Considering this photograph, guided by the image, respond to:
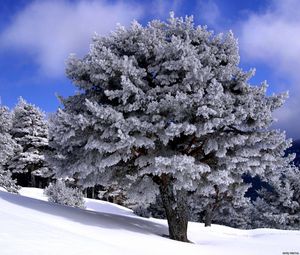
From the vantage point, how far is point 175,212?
43.7 ft

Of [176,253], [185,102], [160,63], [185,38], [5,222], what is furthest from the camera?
[185,38]

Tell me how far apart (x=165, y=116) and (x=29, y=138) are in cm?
3556

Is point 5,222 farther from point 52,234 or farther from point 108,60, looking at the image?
point 108,60

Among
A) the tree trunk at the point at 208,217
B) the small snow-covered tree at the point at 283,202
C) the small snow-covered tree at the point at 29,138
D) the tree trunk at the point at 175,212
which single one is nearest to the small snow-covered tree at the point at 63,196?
the tree trunk at the point at 208,217

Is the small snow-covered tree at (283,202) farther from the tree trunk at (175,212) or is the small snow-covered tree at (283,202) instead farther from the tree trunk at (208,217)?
the tree trunk at (175,212)

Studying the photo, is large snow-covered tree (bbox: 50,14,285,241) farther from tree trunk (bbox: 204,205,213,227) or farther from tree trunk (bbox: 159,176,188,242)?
tree trunk (bbox: 204,205,213,227)

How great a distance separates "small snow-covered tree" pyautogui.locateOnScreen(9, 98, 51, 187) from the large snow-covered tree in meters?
31.7

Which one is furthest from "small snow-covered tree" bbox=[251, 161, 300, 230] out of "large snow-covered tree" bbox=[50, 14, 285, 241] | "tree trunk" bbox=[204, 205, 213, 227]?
"large snow-covered tree" bbox=[50, 14, 285, 241]

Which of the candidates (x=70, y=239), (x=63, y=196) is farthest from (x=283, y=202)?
(x=70, y=239)

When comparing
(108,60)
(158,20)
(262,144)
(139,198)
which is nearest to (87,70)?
(108,60)

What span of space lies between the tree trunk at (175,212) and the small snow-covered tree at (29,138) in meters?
32.7

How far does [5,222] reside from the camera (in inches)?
287

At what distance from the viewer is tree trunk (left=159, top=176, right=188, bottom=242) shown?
13.2 m

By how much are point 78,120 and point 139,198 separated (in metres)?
3.40
